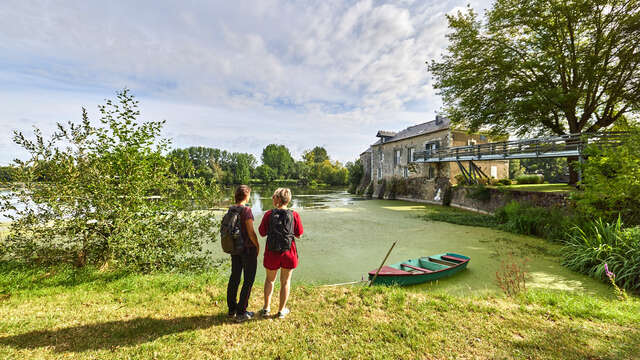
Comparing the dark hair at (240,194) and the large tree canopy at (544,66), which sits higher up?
the large tree canopy at (544,66)

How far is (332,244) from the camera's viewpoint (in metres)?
9.20

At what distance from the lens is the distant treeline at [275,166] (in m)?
54.4

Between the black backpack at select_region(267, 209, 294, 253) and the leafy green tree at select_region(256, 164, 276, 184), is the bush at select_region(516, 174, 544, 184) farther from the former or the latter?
the leafy green tree at select_region(256, 164, 276, 184)

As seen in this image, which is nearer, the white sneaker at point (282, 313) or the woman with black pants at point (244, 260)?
the woman with black pants at point (244, 260)

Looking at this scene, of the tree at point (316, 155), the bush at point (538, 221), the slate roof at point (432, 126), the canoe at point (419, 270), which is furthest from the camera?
the tree at point (316, 155)

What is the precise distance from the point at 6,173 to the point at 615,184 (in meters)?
13.2

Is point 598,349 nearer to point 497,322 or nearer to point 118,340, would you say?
point 497,322

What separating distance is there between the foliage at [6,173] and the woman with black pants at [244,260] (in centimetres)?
365

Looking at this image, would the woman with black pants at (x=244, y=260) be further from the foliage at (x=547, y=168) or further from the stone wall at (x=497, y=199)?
the foliage at (x=547, y=168)

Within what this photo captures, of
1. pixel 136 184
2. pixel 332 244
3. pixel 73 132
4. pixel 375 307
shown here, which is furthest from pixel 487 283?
pixel 73 132

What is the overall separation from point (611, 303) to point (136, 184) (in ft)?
25.7

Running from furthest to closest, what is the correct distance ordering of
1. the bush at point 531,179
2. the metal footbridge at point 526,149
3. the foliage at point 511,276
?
the bush at point 531,179, the metal footbridge at point 526,149, the foliage at point 511,276

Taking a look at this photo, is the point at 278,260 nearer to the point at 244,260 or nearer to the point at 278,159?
the point at 244,260

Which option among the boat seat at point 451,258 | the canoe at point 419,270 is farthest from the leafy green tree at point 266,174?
the canoe at point 419,270
